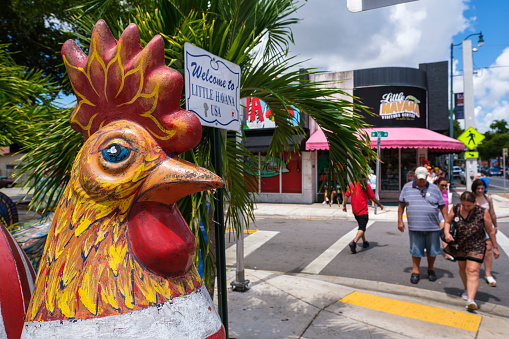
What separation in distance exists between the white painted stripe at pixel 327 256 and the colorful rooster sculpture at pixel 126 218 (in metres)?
5.41

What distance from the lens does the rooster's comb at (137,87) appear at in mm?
1119

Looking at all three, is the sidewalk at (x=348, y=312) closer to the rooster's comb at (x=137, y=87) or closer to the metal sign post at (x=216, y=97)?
the metal sign post at (x=216, y=97)

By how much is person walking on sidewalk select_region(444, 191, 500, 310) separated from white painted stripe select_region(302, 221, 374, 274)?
2.30 meters

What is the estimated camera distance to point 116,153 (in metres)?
1.08

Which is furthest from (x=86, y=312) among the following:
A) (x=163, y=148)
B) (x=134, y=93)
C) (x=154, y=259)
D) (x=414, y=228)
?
(x=414, y=228)

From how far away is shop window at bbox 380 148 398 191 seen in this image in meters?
16.2

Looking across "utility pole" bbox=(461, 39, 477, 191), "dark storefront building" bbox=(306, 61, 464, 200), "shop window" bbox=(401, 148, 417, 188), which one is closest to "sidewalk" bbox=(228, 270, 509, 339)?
"dark storefront building" bbox=(306, 61, 464, 200)

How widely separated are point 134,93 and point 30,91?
357cm

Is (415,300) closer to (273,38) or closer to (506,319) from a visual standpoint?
(506,319)

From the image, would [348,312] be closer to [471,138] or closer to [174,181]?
[174,181]

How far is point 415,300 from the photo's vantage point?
4828 mm

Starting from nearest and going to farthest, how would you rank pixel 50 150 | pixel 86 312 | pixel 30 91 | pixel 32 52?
pixel 86 312 → pixel 50 150 → pixel 30 91 → pixel 32 52

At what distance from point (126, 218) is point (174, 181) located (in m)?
0.21

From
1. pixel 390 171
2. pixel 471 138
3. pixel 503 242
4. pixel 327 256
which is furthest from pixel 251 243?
pixel 390 171
